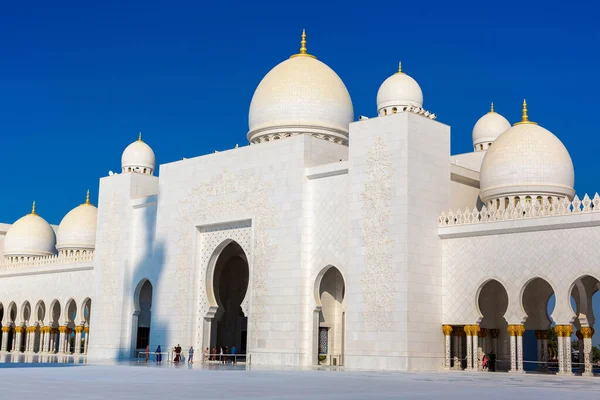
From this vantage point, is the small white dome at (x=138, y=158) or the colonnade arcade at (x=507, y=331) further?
the small white dome at (x=138, y=158)

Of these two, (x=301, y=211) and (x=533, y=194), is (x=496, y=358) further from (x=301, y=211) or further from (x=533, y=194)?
(x=301, y=211)

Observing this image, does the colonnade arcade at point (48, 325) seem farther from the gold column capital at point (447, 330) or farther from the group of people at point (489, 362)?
the group of people at point (489, 362)

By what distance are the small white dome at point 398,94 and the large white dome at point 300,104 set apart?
113 cm

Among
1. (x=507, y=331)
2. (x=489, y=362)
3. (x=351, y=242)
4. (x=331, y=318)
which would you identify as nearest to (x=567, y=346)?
(x=489, y=362)

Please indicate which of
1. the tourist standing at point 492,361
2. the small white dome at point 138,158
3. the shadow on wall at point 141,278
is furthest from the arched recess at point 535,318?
the small white dome at point 138,158

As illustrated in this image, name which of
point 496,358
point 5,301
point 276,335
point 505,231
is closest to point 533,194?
point 505,231

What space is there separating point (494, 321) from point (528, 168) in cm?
383

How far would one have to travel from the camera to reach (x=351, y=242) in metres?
18.2

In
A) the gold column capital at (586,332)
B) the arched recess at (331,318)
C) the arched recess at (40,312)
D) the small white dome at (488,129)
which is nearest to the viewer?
the gold column capital at (586,332)

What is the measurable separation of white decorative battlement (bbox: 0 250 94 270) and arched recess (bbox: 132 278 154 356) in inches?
129

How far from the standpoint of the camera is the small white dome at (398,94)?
22.0 metres

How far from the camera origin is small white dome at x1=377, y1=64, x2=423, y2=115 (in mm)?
21969

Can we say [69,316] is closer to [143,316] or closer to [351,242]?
[143,316]

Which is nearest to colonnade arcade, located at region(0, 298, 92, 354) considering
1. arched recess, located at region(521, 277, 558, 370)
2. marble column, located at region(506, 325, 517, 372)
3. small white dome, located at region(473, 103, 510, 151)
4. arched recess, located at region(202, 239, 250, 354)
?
arched recess, located at region(202, 239, 250, 354)
